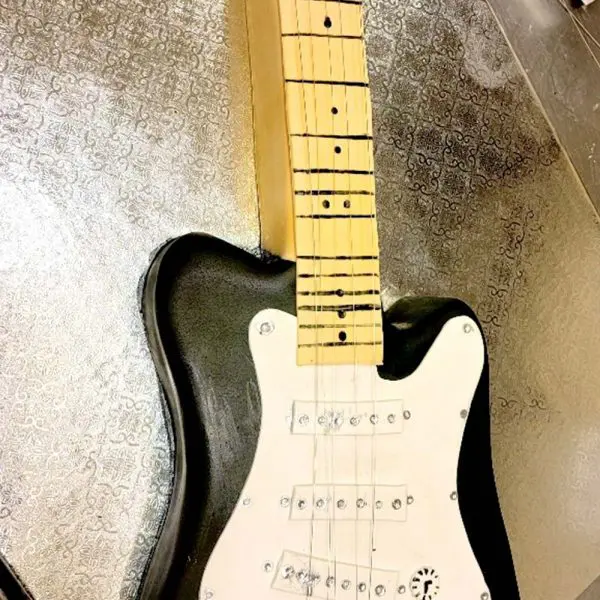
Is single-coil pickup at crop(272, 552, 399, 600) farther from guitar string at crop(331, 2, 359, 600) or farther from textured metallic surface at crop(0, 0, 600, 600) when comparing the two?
textured metallic surface at crop(0, 0, 600, 600)

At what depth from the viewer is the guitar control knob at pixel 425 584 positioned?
741mm

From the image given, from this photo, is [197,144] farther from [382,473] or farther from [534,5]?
[534,5]

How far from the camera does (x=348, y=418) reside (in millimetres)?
732

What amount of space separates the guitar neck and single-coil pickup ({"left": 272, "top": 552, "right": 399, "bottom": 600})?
17cm

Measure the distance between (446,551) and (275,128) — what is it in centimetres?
42

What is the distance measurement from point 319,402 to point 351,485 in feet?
0.26

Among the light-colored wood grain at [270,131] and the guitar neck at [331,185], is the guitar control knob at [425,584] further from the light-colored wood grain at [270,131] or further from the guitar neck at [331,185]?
the light-colored wood grain at [270,131]

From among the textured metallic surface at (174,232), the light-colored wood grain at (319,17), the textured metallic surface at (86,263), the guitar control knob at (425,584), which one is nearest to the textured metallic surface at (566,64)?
the textured metallic surface at (174,232)

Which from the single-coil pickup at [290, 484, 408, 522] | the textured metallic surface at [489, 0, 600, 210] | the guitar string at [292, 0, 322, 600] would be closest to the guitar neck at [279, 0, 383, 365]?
the guitar string at [292, 0, 322, 600]

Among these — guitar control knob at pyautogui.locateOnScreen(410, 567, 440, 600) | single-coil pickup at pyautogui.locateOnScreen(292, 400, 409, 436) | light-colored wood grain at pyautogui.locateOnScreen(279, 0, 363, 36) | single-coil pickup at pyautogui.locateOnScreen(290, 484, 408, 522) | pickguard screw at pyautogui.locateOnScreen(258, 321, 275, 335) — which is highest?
light-colored wood grain at pyautogui.locateOnScreen(279, 0, 363, 36)

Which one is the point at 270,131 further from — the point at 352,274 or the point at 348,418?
the point at 348,418

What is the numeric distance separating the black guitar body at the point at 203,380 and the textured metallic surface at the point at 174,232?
0.07 meters

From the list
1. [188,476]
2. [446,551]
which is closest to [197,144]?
[188,476]

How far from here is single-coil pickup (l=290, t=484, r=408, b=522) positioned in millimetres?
713
